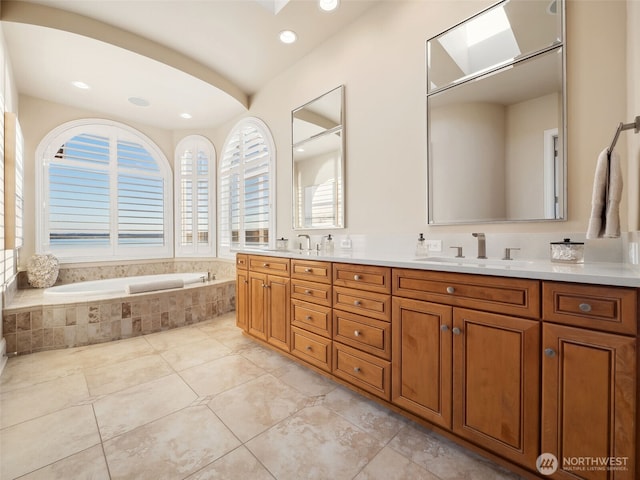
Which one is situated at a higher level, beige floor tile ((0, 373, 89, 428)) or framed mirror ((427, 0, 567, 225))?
framed mirror ((427, 0, 567, 225))

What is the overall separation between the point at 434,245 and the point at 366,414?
119 cm

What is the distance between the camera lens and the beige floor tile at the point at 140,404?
63.2 inches

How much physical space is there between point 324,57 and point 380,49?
70 centimetres

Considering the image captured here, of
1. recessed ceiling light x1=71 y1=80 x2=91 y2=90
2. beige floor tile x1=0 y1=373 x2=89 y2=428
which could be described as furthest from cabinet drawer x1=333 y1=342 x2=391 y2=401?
recessed ceiling light x1=71 y1=80 x2=91 y2=90


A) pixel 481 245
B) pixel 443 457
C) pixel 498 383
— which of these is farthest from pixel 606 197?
pixel 443 457

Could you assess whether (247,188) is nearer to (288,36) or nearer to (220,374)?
(288,36)

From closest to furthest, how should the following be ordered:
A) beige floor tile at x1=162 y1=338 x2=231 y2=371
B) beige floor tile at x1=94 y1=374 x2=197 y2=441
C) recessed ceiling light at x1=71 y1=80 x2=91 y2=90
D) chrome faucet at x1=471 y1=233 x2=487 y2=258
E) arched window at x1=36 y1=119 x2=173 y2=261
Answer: beige floor tile at x1=94 y1=374 x2=197 y2=441, chrome faucet at x1=471 y1=233 x2=487 y2=258, beige floor tile at x1=162 y1=338 x2=231 y2=371, recessed ceiling light at x1=71 y1=80 x2=91 y2=90, arched window at x1=36 y1=119 x2=173 y2=261

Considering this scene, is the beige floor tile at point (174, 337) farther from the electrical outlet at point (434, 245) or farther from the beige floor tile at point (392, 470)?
the electrical outlet at point (434, 245)

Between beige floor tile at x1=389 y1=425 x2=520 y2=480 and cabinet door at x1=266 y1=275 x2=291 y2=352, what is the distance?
3.61 feet

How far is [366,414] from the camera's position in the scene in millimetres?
1688

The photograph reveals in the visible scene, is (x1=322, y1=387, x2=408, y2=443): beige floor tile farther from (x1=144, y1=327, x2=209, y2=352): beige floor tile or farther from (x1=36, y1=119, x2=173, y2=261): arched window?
(x1=36, y1=119, x2=173, y2=261): arched window

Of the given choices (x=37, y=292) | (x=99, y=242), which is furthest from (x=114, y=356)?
(x=99, y=242)

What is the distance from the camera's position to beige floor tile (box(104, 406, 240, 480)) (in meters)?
1.28

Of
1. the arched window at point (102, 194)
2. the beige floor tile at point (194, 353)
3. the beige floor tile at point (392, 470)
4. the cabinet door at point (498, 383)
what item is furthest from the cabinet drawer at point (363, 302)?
the arched window at point (102, 194)
